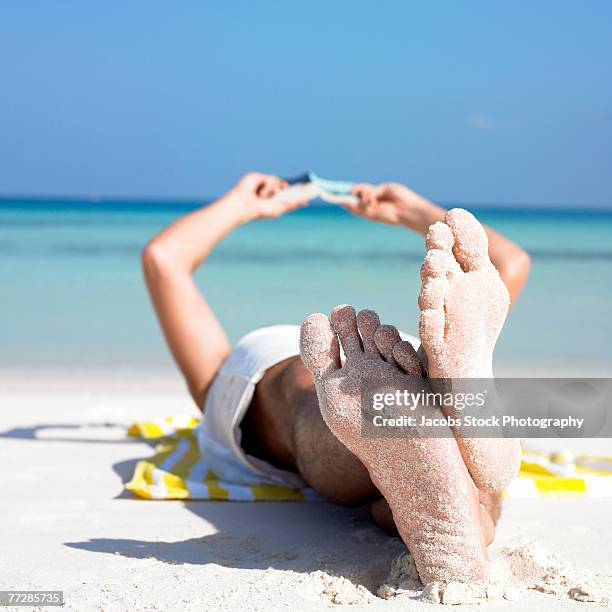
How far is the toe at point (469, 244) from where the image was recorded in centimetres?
130

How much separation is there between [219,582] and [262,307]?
16.9 feet

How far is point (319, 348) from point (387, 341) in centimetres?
10

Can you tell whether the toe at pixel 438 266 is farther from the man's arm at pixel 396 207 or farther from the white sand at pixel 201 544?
the man's arm at pixel 396 207

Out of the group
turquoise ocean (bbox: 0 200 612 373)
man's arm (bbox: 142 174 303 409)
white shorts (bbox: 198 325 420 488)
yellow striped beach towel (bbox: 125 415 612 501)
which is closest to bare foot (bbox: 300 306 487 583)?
white shorts (bbox: 198 325 420 488)

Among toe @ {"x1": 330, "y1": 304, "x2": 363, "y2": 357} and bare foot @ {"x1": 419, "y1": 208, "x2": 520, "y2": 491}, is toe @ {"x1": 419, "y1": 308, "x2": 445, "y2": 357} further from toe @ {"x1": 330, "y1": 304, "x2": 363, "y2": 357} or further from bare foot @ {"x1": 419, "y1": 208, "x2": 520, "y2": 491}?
toe @ {"x1": 330, "y1": 304, "x2": 363, "y2": 357}

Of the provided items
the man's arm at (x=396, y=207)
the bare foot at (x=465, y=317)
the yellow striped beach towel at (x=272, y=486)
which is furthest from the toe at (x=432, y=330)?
the man's arm at (x=396, y=207)

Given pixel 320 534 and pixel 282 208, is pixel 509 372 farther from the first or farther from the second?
pixel 320 534

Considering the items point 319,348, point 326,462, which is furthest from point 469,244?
point 326,462

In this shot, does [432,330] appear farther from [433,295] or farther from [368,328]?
[368,328]

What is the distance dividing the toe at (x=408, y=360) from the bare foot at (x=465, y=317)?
0.05 metres

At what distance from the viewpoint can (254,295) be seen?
7.44 meters

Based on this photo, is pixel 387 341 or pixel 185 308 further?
pixel 185 308

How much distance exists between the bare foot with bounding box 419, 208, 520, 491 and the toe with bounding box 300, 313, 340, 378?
0.49 ft

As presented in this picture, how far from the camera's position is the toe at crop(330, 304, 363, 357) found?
4.44 ft
